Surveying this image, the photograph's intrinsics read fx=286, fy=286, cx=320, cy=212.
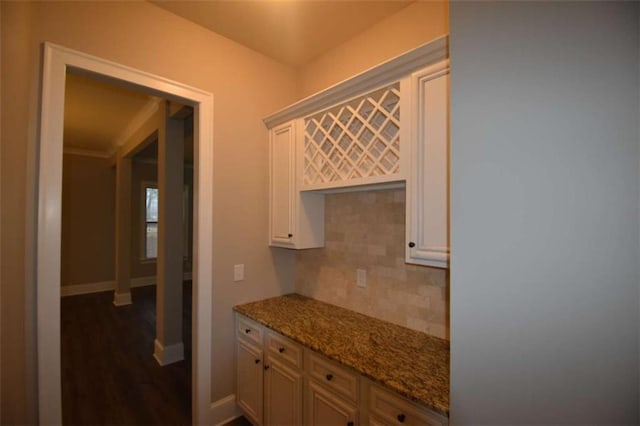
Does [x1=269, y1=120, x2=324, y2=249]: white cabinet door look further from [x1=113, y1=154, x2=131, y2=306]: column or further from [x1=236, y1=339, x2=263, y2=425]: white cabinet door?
[x1=113, y1=154, x2=131, y2=306]: column

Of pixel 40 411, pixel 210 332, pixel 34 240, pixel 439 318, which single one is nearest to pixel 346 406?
pixel 439 318

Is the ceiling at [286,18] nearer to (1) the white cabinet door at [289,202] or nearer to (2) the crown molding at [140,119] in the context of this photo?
(1) the white cabinet door at [289,202]

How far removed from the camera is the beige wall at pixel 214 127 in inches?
46.0

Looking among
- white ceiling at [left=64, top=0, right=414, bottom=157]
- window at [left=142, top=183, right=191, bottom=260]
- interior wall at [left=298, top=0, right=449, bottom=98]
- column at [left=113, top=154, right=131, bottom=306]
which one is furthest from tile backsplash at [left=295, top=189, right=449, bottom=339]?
window at [left=142, top=183, right=191, bottom=260]

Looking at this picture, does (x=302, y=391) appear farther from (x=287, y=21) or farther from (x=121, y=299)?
(x=121, y=299)

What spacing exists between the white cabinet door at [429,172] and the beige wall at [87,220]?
673cm

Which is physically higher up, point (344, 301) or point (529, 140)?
point (529, 140)

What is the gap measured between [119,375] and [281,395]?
2040 millimetres

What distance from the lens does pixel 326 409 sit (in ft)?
4.91

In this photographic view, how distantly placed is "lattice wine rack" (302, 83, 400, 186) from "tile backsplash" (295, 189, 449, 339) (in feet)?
0.91

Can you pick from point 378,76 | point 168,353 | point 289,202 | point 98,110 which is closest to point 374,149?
point 378,76

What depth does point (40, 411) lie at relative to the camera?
1.40 meters

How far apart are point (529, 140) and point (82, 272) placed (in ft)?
24.9

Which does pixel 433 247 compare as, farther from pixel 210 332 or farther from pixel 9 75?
pixel 9 75
